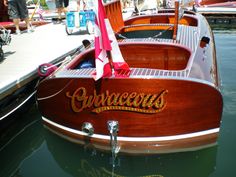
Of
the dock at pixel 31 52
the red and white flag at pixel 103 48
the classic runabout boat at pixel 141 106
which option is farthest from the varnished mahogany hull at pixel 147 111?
the dock at pixel 31 52

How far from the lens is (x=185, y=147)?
398cm

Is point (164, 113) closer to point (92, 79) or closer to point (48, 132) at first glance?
point (92, 79)

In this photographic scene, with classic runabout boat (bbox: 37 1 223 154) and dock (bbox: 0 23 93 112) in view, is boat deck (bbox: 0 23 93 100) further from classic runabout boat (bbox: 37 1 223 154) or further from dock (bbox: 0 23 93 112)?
classic runabout boat (bbox: 37 1 223 154)

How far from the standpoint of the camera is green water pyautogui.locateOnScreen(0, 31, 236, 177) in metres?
3.96

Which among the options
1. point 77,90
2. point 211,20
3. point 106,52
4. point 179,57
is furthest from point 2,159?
point 211,20

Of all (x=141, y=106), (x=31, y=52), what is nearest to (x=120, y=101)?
(x=141, y=106)

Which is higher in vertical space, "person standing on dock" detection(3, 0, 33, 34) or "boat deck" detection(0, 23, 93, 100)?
"person standing on dock" detection(3, 0, 33, 34)

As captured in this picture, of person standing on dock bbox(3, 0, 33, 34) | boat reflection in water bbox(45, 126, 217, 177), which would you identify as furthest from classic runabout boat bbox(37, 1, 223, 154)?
person standing on dock bbox(3, 0, 33, 34)

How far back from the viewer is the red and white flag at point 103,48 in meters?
3.66

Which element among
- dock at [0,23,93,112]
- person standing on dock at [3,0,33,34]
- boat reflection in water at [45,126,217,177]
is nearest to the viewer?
boat reflection in water at [45,126,217,177]

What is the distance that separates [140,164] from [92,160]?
0.62m

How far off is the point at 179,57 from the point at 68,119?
5.67 feet

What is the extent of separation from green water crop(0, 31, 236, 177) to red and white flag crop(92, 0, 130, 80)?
1.06 m

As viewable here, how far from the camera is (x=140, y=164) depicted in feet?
13.2
